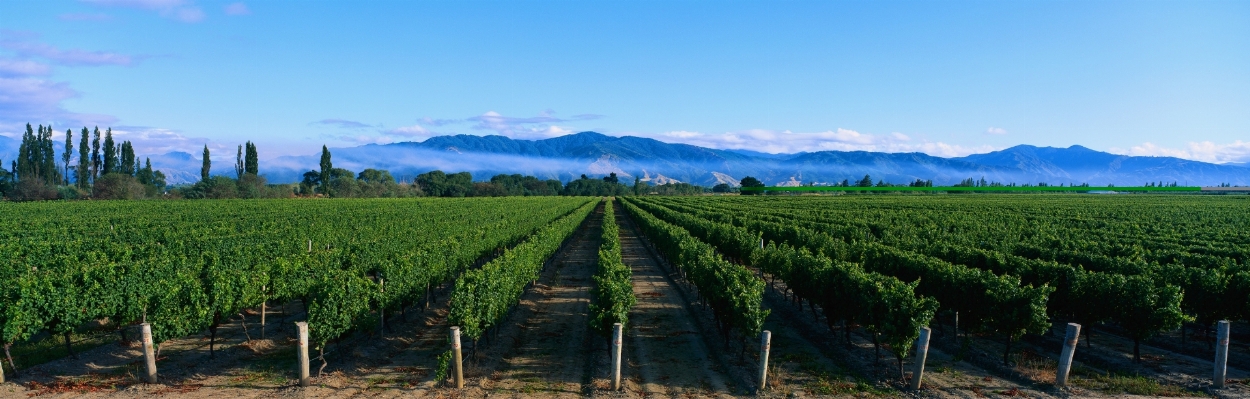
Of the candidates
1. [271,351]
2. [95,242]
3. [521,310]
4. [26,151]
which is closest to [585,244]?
[521,310]

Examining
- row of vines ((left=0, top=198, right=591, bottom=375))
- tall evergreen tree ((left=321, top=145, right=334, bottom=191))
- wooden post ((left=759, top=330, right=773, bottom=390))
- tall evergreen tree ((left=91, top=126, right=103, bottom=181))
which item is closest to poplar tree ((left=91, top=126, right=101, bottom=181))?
tall evergreen tree ((left=91, top=126, right=103, bottom=181))

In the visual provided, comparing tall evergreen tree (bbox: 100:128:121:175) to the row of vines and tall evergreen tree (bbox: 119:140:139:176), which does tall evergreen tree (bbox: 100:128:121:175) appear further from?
the row of vines

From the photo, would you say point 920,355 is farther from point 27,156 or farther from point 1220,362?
point 27,156

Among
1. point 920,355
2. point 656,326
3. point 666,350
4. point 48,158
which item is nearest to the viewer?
point 920,355

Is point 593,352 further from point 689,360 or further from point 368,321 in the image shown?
point 368,321

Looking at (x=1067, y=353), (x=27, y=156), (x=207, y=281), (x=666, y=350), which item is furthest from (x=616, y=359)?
(x=27, y=156)

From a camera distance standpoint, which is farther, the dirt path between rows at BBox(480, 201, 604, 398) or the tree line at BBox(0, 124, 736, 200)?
the tree line at BBox(0, 124, 736, 200)

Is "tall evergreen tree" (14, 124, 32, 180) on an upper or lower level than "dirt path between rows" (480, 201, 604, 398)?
upper

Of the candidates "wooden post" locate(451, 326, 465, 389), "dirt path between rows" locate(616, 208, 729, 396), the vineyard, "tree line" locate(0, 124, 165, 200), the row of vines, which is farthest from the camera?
"tree line" locate(0, 124, 165, 200)

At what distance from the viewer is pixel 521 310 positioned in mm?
19266

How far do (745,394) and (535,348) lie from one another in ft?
18.3

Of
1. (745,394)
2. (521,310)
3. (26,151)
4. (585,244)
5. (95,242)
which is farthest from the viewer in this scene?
(26,151)

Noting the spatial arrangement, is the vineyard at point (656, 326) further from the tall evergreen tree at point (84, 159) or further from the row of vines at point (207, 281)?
the tall evergreen tree at point (84, 159)

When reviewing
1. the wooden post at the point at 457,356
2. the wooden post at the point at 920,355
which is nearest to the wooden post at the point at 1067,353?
the wooden post at the point at 920,355
